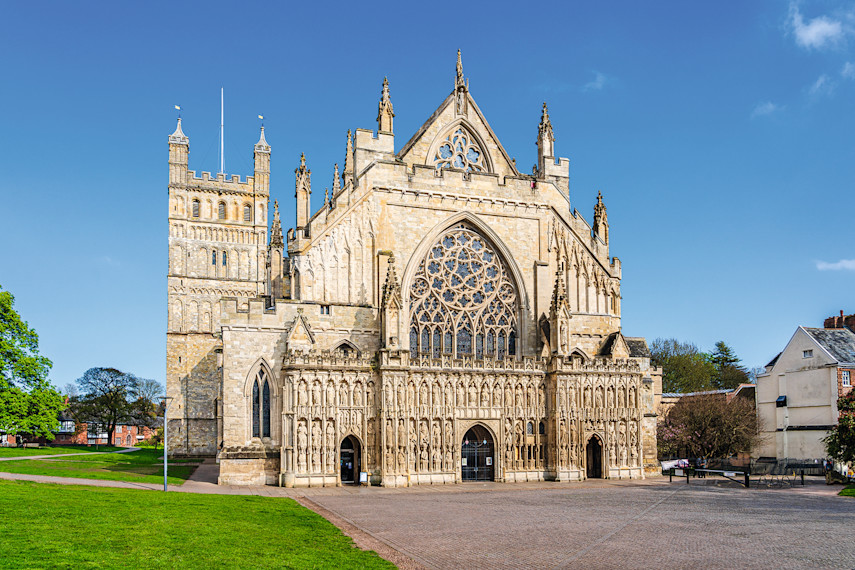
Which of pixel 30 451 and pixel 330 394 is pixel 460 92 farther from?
pixel 30 451

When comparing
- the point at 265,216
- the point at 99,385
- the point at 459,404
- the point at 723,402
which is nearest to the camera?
the point at 459,404

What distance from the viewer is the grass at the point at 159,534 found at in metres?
13.5

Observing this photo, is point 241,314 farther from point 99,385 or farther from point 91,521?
point 99,385

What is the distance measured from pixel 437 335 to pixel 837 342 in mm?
27857

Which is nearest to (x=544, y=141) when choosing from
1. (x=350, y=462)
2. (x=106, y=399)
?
(x=350, y=462)

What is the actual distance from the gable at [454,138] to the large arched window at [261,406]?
536 inches

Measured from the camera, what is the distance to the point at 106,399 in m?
89.4

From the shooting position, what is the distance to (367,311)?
123ft

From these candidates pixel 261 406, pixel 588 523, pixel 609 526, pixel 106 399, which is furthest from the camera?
pixel 106 399

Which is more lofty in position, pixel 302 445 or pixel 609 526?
pixel 302 445

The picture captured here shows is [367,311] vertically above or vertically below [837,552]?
above

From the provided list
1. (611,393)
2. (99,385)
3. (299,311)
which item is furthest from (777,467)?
(99,385)

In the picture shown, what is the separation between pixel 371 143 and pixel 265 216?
1455 inches

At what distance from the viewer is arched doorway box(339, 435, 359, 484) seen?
115ft
